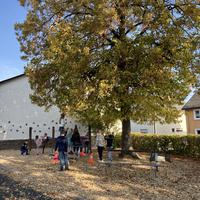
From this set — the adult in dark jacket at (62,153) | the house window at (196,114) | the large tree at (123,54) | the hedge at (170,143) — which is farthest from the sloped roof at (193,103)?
the adult in dark jacket at (62,153)

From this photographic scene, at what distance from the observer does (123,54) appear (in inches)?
614

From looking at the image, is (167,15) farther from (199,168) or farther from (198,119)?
(198,119)

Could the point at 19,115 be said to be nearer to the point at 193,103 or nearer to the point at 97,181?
the point at 97,181

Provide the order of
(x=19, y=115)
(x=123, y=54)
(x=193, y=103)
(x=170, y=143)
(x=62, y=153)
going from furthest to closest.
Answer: (x=193, y=103) → (x=19, y=115) → (x=170, y=143) → (x=123, y=54) → (x=62, y=153)

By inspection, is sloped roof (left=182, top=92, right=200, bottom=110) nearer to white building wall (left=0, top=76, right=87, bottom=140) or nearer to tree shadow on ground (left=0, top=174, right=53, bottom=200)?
white building wall (left=0, top=76, right=87, bottom=140)

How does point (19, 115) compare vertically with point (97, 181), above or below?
above

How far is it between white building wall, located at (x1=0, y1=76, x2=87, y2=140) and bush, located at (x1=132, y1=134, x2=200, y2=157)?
26.4ft

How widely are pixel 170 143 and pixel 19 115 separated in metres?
13.6

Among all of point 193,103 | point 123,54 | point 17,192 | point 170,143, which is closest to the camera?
point 17,192

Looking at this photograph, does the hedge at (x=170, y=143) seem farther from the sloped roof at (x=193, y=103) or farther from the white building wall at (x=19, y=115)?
the sloped roof at (x=193, y=103)

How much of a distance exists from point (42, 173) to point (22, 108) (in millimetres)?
16627

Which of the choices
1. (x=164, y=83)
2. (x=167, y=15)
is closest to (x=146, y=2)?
(x=167, y=15)

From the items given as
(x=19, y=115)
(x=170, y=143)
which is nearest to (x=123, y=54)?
(x=170, y=143)

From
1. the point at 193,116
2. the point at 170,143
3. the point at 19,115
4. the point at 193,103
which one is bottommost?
the point at 170,143
